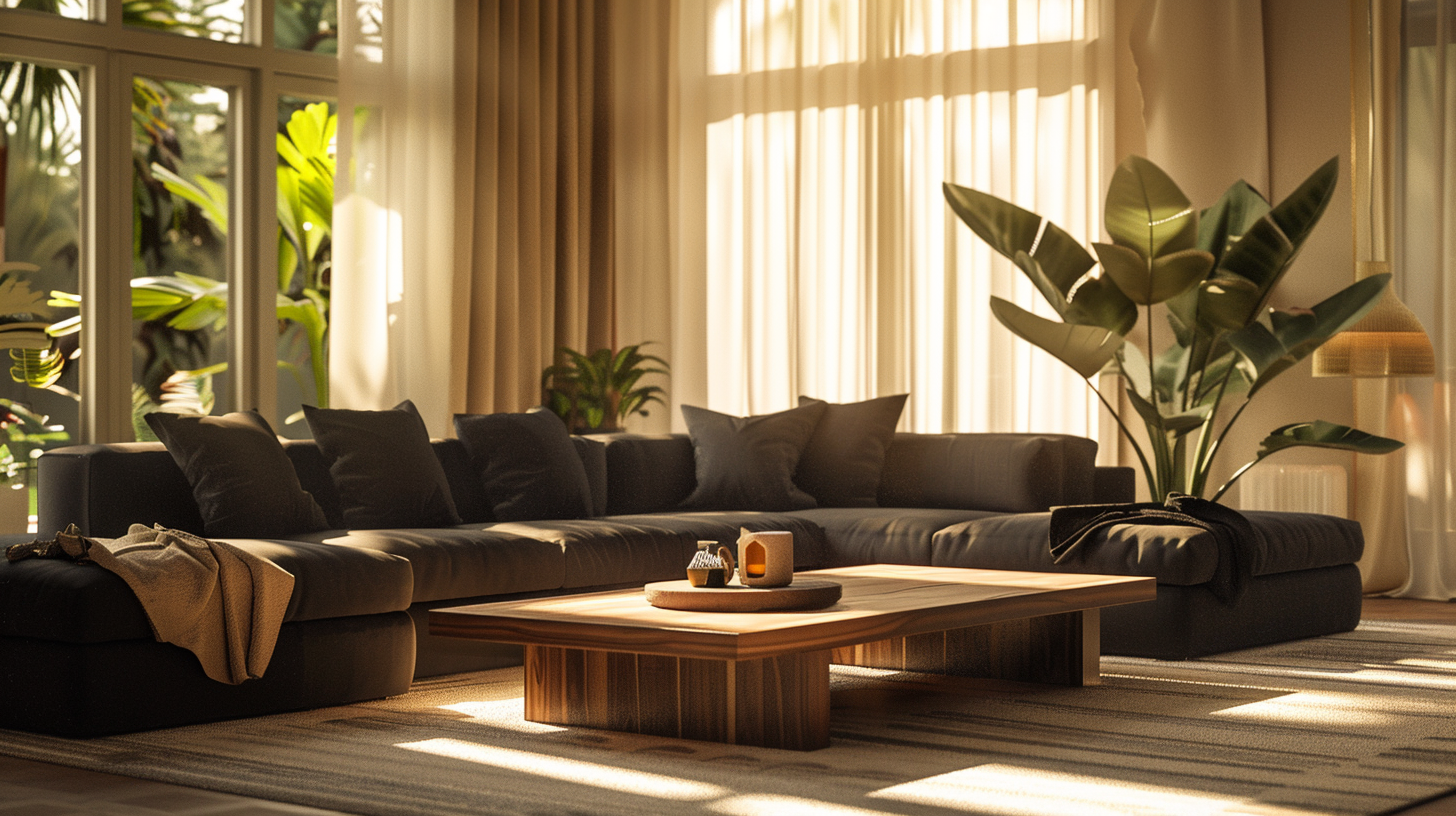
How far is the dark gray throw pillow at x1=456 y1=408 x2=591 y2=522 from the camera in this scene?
5.22 meters

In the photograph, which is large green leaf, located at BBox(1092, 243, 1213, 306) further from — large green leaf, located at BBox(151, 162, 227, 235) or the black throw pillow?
large green leaf, located at BBox(151, 162, 227, 235)

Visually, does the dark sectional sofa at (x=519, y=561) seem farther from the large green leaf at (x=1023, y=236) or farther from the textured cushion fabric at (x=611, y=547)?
the large green leaf at (x=1023, y=236)

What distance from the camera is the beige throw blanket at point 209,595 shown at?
341 centimetres

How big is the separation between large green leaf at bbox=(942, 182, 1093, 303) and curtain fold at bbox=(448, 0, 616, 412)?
2.68 m

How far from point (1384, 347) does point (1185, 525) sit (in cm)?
166

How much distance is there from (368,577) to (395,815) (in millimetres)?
1249

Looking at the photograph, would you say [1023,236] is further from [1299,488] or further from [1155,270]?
[1299,488]

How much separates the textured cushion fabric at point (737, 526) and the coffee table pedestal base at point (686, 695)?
4.68ft

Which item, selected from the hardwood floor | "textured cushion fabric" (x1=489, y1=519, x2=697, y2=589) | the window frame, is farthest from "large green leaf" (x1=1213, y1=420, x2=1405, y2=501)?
the window frame

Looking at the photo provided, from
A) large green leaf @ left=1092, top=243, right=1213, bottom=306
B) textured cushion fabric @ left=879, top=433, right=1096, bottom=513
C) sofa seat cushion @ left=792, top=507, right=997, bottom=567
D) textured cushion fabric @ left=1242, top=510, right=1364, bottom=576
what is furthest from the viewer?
textured cushion fabric @ left=879, top=433, right=1096, bottom=513

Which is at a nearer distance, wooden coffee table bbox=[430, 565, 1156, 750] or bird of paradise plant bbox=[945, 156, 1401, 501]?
wooden coffee table bbox=[430, 565, 1156, 750]

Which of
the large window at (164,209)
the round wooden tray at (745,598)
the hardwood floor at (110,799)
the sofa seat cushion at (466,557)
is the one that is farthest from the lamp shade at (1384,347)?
the large window at (164,209)

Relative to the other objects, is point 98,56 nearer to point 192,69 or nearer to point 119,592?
point 192,69

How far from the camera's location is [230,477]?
172 inches
